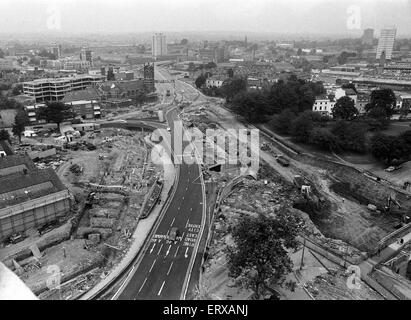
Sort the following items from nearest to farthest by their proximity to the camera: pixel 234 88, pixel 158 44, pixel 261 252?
1. pixel 261 252
2. pixel 234 88
3. pixel 158 44

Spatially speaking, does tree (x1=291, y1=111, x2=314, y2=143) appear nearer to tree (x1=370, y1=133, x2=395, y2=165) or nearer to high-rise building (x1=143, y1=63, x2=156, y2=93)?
tree (x1=370, y1=133, x2=395, y2=165)

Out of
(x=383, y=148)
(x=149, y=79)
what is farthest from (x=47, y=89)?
(x=383, y=148)

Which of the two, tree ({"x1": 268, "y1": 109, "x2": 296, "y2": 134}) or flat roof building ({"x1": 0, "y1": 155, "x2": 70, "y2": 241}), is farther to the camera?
tree ({"x1": 268, "y1": 109, "x2": 296, "y2": 134})

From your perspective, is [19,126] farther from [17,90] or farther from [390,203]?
[390,203]

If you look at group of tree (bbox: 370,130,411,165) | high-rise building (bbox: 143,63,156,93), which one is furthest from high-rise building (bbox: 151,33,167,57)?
group of tree (bbox: 370,130,411,165)

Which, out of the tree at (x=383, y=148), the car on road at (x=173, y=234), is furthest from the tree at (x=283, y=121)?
the car on road at (x=173, y=234)

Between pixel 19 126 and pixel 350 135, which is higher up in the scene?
pixel 350 135
